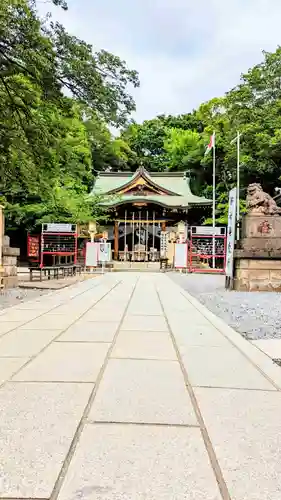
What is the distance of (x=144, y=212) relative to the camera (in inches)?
1131

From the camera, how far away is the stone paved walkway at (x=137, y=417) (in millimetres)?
1573

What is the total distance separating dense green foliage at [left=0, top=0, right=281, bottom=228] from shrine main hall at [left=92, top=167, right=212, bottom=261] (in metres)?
1.78

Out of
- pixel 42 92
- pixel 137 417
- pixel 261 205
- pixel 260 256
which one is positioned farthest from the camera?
pixel 261 205

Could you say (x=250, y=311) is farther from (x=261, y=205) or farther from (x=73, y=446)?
(x=73, y=446)

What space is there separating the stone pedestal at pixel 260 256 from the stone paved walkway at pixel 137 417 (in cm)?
588

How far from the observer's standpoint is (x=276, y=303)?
778cm

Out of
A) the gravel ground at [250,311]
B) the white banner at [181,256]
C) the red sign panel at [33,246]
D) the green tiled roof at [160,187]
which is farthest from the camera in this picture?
the green tiled roof at [160,187]

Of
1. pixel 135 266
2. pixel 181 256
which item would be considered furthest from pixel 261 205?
pixel 135 266

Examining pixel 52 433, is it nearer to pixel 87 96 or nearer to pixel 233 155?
pixel 87 96

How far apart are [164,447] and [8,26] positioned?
271 inches

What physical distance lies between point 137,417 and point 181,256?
17.5 metres

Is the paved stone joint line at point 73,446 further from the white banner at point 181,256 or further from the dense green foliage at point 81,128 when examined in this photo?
the white banner at point 181,256

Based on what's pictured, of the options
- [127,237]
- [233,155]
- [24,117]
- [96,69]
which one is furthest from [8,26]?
[127,237]

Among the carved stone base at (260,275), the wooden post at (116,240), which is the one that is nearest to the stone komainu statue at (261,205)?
the carved stone base at (260,275)
